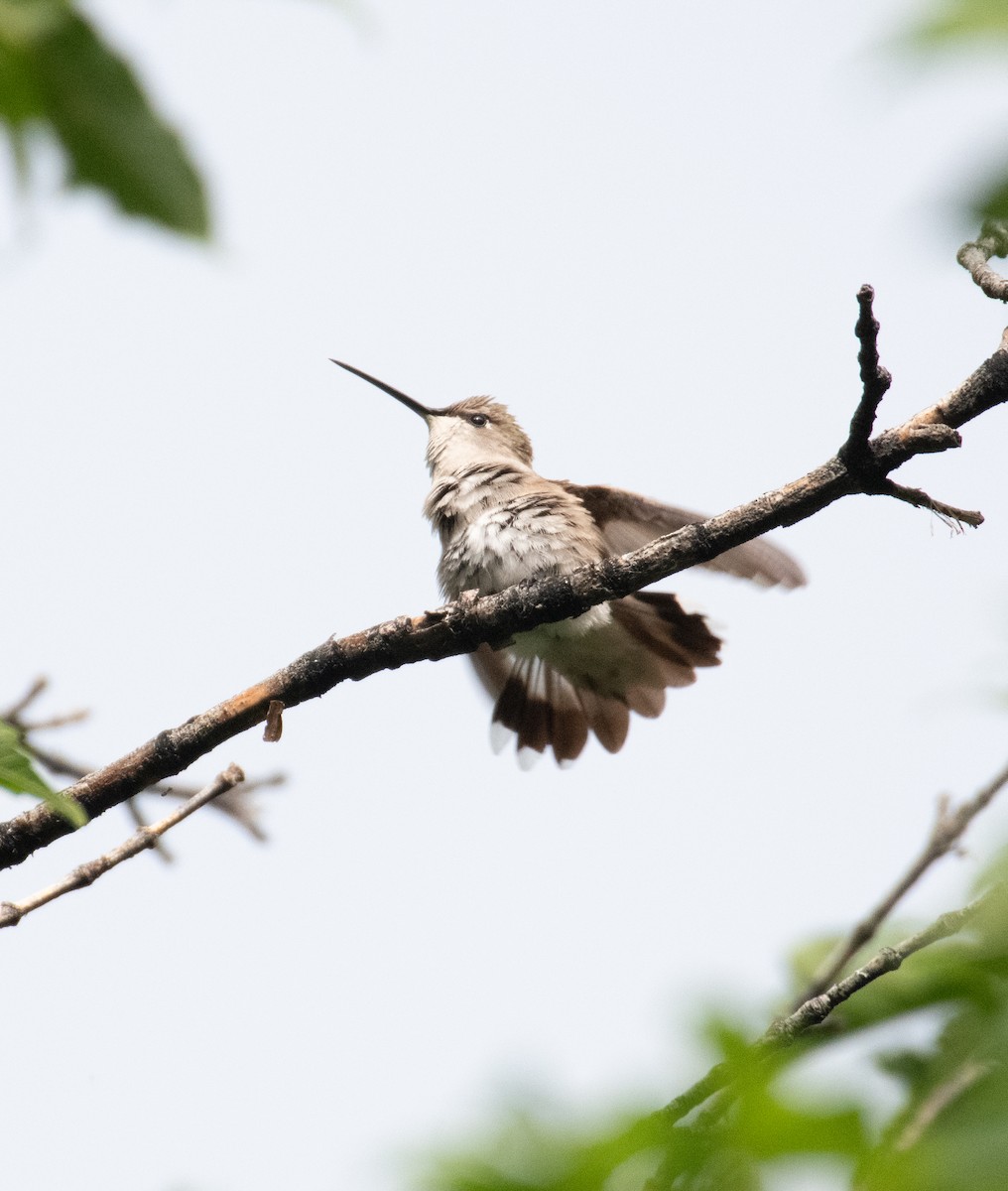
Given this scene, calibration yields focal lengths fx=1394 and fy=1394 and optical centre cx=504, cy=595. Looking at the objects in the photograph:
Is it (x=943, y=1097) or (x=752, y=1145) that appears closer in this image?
(x=752, y=1145)

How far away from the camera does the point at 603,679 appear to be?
8.16 m

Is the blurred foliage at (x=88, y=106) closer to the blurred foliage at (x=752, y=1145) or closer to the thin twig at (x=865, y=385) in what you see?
the blurred foliage at (x=752, y=1145)

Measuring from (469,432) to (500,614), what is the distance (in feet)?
19.1

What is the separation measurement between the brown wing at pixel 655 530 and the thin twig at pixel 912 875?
2.31 meters

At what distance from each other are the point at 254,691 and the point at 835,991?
77.8 inches

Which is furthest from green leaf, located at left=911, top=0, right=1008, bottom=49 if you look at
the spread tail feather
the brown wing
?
the spread tail feather

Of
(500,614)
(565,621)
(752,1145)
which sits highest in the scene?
(565,621)

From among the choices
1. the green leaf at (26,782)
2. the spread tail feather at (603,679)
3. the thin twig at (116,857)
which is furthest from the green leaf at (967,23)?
the spread tail feather at (603,679)

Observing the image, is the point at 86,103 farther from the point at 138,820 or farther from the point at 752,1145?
the point at 138,820

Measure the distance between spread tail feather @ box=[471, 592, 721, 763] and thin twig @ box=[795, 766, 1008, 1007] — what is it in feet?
10.0

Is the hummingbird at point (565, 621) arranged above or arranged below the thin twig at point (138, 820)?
above

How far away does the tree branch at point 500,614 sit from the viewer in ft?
12.4

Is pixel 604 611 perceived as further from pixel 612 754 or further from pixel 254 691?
pixel 254 691

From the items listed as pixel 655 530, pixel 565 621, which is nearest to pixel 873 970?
pixel 565 621
